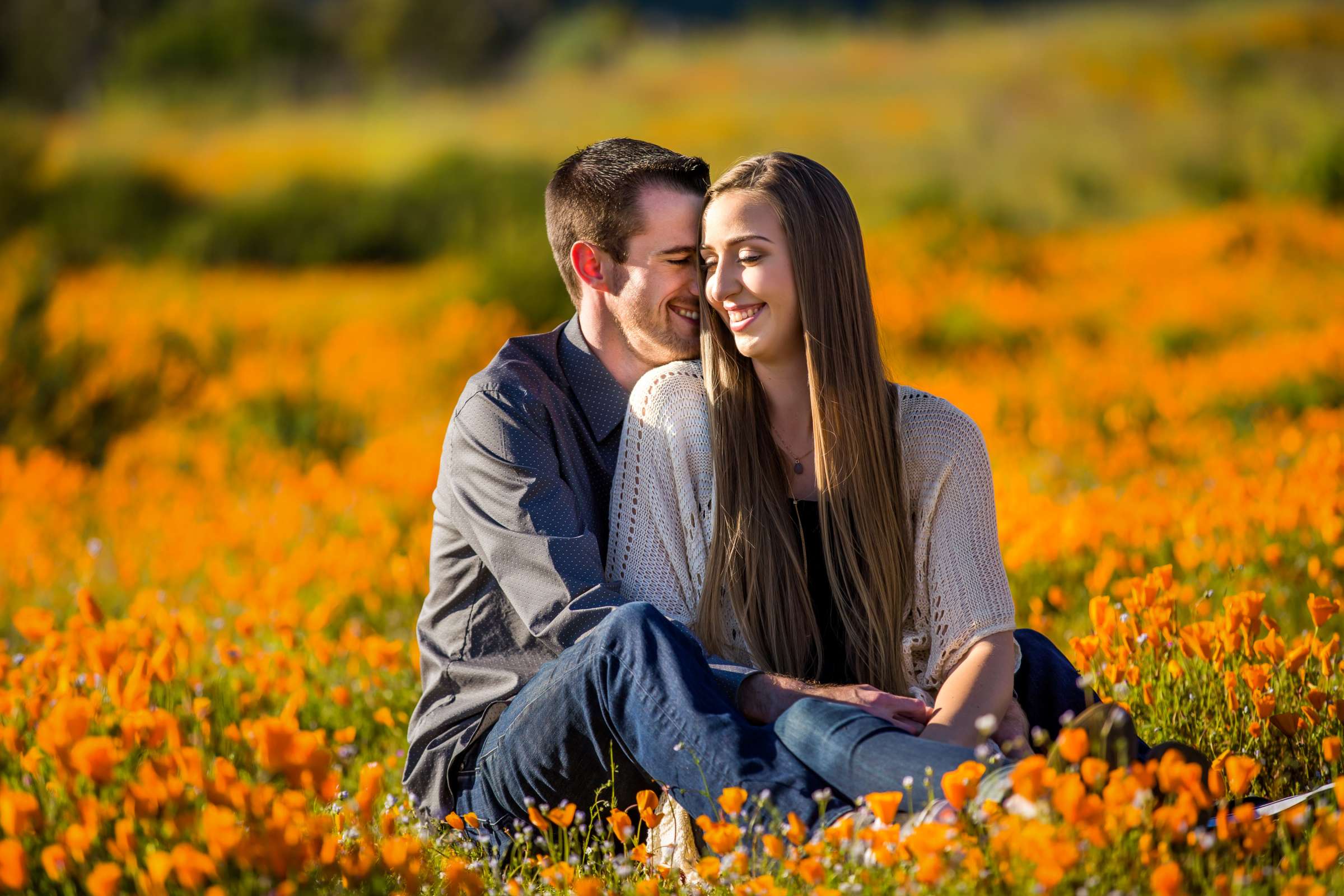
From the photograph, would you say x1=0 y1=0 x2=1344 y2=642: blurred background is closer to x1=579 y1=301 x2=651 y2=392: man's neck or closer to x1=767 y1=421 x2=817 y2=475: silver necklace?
x1=767 y1=421 x2=817 y2=475: silver necklace

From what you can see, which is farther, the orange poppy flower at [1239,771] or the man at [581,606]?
the man at [581,606]

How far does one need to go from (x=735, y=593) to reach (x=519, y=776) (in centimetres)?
66

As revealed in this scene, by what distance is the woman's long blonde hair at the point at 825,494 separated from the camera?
306 centimetres

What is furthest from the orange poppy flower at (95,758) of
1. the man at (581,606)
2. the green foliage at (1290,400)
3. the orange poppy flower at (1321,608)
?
the green foliage at (1290,400)

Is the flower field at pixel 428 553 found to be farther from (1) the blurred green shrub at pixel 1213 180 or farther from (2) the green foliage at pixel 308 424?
(1) the blurred green shrub at pixel 1213 180

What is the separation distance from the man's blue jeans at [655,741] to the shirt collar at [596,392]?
0.79 metres

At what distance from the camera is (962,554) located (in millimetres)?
2990

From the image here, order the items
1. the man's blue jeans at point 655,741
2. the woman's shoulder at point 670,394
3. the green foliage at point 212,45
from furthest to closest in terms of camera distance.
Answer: the green foliage at point 212,45
the woman's shoulder at point 670,394
the man's blue jeans at point 655,741

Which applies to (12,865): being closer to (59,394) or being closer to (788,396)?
(788,396)

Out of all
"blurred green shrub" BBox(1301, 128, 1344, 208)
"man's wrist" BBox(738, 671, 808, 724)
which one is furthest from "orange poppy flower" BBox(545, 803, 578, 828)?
"blurred green shrub" BBox(1301, 128, 1344, 208)

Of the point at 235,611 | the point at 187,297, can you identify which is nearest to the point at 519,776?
the point at 235,611

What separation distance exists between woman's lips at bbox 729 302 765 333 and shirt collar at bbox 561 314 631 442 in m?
0.37

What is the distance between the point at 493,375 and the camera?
3223 millimetres

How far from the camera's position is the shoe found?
203cm
